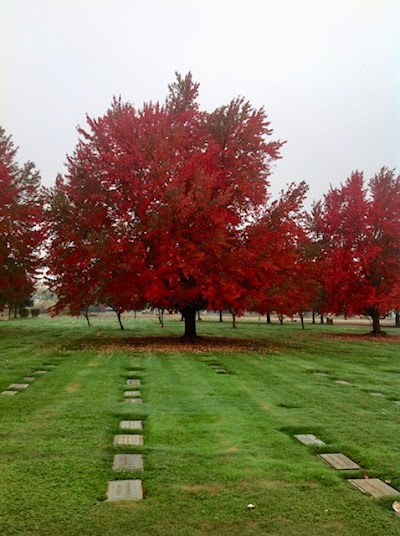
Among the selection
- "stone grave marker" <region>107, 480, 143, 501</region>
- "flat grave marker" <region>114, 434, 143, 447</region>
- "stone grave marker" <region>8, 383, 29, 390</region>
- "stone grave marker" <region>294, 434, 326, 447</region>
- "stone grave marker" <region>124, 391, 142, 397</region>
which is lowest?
"stone grave marker" <region>294, 434, 326, 447</region>

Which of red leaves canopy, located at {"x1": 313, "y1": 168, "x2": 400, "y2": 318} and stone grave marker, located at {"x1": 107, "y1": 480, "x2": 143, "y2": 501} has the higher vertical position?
red leaves canopy, located at {"x1": 313, "y1": 168, "x2": 400, "y2": 318}

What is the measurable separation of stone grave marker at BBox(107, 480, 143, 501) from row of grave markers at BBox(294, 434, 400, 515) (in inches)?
76.8

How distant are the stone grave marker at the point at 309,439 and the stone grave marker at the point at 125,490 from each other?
237 centimetres

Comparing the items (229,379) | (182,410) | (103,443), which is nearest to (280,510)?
(103,443)

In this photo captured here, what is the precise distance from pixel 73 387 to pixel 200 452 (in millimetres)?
4789

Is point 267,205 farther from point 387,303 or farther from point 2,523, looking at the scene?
point 2,523

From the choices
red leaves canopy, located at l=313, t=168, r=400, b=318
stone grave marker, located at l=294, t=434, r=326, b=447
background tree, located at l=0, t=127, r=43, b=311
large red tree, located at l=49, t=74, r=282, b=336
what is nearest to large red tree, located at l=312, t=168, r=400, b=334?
red leaves canopy, located at l=313, t=168, r=400, b=318

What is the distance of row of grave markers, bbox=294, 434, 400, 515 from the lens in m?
4.40

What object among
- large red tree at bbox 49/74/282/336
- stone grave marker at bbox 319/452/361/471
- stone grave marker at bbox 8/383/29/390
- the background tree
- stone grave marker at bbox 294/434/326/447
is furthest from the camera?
the background tree

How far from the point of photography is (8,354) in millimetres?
15664

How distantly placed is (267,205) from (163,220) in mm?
5152

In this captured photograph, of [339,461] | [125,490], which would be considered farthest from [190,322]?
[125,490]

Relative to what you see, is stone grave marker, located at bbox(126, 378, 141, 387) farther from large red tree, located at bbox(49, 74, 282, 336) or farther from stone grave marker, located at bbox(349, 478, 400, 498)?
large red tree, located at bbox(49, 74, 282, 336)

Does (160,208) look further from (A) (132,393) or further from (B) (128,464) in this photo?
(B) (128,464)
